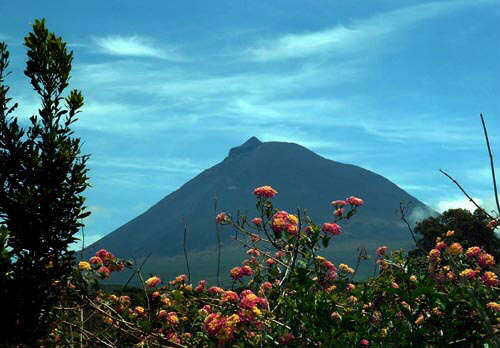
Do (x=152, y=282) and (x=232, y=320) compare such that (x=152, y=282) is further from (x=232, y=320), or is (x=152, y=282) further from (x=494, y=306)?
(x=494, y=306)

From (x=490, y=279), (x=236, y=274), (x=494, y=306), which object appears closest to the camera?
(x=494, y=306)

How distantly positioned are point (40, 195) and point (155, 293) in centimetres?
191

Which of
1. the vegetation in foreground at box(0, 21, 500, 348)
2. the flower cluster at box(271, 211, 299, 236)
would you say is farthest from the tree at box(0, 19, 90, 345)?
the flower cluster at box(271, 211, 299, 236)

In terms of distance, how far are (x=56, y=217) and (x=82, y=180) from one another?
490 millimetres

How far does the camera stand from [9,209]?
20.5 feet

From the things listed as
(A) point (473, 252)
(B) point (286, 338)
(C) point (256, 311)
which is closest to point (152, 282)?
(C) point (256, 311)

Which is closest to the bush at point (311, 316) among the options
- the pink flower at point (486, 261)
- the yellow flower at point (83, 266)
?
the yellow flower at point (83, 266)

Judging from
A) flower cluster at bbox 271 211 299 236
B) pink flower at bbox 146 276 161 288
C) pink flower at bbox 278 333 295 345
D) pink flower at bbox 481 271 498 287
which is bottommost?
pink flower at bbox 278 333 295 345

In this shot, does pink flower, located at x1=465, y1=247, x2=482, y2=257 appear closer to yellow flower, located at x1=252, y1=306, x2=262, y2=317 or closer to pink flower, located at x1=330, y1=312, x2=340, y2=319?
pink flower, located at x1=330, y1=312, x2=340, y2=319

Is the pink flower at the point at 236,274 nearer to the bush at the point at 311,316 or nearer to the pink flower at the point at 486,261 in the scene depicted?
the bush at the point at 311,316

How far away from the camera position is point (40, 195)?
630 centimetres

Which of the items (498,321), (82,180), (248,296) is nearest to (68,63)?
(82,180)

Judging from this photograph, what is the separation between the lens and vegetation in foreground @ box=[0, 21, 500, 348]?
191 inches

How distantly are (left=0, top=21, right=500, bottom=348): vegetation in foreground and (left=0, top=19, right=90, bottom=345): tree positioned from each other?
1cm
